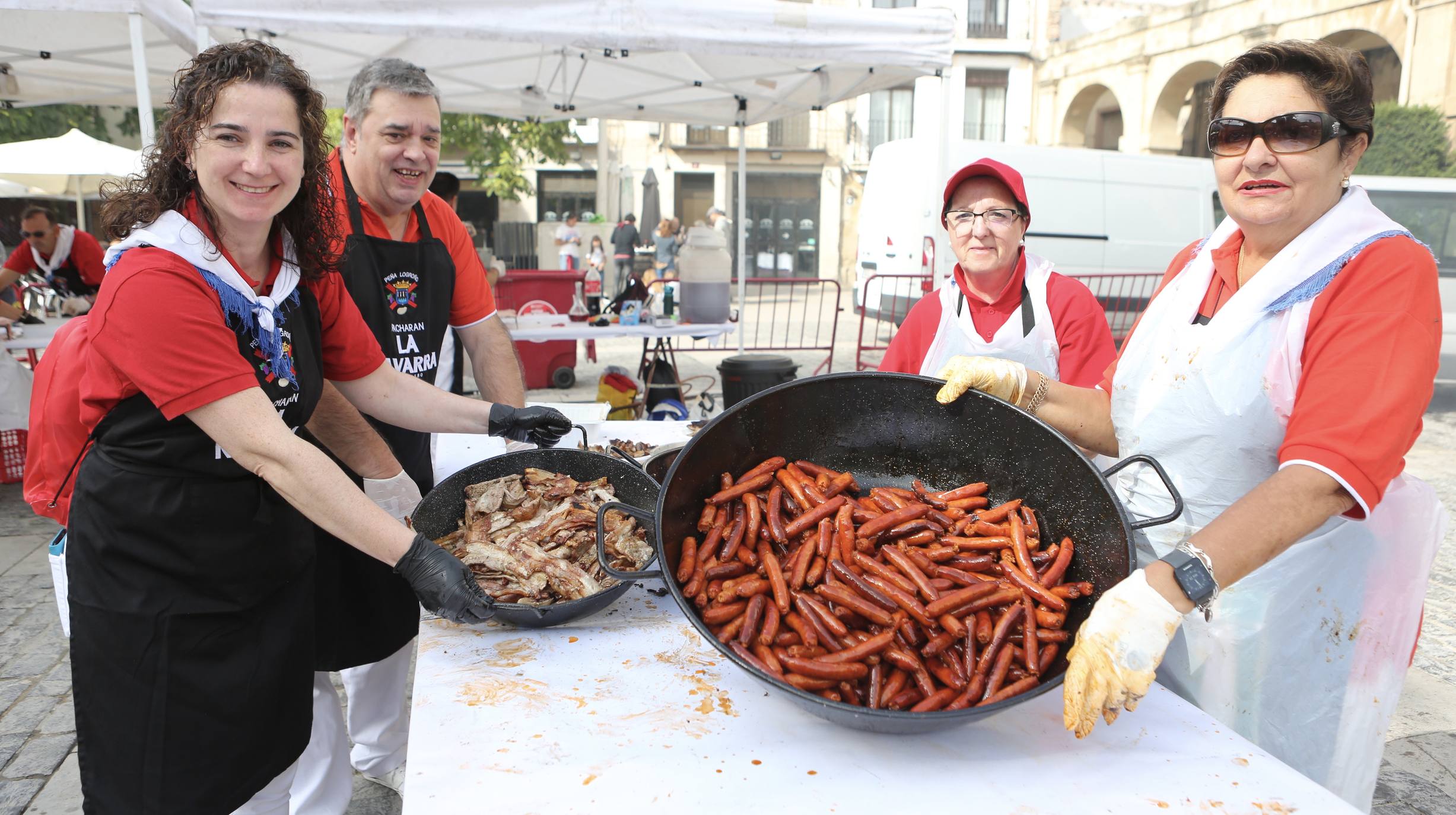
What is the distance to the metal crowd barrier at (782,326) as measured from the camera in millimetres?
10539

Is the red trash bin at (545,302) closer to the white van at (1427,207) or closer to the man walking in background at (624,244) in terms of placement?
the man walking in background at (624,244)

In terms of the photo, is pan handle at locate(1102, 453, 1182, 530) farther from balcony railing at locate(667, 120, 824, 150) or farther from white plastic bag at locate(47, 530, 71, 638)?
balcony railing at locate(667, 120, 824, 150)

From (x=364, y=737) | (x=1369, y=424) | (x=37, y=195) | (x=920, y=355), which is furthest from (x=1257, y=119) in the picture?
(x=37, y=195)

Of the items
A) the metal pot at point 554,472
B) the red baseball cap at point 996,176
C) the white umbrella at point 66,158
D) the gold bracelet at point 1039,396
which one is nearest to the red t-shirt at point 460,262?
the metal pot at point 554,472

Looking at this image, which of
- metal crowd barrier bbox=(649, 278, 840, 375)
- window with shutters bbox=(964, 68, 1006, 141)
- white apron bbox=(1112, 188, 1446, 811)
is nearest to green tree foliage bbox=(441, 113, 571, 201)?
metal crowd barrier bbox=(649, 278, 840, 375)

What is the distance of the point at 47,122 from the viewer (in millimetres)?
19266

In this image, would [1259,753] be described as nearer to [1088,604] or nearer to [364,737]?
[1088,604]

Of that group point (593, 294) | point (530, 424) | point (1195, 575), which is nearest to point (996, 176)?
point (530, 424)

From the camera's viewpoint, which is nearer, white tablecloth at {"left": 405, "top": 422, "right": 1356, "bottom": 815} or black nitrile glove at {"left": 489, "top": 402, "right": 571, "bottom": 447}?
white tablecloth at {"left": 405, "top": 422, "right": 1356, "bottom": 815}

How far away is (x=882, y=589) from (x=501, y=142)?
19.5m

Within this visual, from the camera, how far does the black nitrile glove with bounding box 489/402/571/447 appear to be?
101 inches

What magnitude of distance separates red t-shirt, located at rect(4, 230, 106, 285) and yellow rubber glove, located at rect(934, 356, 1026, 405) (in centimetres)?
985

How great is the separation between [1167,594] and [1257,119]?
1145 mm

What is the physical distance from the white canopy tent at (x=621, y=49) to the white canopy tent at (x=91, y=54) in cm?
39
